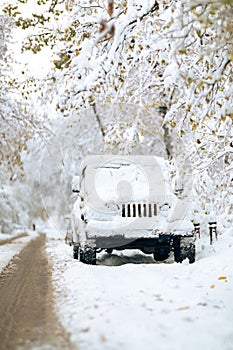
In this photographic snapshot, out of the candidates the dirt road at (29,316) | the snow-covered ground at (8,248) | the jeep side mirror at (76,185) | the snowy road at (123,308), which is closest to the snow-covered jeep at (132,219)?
the jeep side mirror at (76,185)

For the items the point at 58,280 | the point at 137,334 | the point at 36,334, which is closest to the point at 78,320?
the point at 36,334

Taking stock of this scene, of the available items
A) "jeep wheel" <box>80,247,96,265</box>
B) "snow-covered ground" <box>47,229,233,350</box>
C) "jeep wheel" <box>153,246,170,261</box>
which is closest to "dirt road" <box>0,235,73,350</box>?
"snow-covered ground" <box>47,229,233,350</box>

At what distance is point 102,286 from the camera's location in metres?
6.27

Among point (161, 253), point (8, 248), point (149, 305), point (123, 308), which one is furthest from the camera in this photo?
point (8, 248)

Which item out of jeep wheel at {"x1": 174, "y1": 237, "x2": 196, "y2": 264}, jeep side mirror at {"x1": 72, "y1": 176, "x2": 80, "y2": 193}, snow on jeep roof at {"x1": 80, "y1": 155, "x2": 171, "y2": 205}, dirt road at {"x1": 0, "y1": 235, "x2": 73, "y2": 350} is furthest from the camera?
jeep side mirror at {"x1": 72, "y1": 176, "x2": 80, "y2": 193}

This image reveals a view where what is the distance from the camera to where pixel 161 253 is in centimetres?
988

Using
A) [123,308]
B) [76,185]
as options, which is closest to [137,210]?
[76,185]

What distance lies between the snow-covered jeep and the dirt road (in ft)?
4.32

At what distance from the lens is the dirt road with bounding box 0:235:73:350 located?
395cm

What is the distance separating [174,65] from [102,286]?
345 cm

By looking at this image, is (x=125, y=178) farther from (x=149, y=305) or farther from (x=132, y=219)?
(x=149, y=305)

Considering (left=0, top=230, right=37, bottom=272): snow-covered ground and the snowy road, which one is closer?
the snowy road

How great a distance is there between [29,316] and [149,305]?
1.47 metres

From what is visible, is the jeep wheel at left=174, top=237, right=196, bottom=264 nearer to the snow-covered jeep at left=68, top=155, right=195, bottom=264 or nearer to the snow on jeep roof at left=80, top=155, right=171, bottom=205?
the snow-covered jeep at left=68, top=155, right=195, bottom=264
